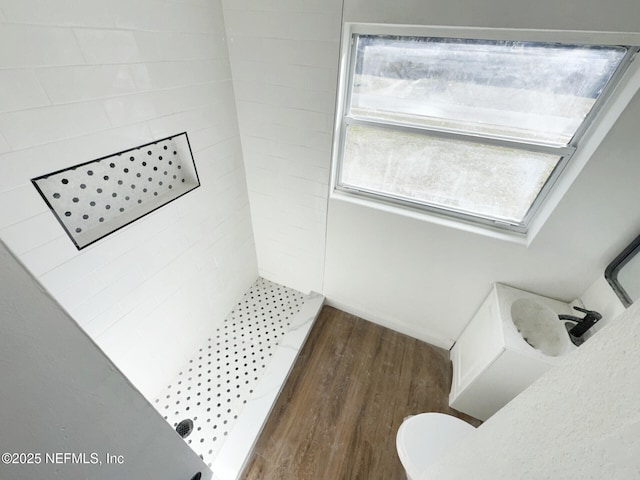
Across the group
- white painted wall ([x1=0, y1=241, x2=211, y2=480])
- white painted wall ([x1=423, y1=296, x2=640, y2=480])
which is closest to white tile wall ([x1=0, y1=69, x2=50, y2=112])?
white painted wall ([x1=0, y1=241, x2=211, y2=480])

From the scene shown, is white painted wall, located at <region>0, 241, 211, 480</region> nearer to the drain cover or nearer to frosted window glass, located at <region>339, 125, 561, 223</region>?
the drain cover

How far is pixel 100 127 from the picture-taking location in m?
0.94

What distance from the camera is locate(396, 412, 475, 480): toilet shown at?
1.13 metres

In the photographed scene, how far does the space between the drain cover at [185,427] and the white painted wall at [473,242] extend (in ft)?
3.86

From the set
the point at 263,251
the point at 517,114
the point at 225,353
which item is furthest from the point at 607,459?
the point at 263,251

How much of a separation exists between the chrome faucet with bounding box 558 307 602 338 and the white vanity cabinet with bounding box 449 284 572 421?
87 millimetres

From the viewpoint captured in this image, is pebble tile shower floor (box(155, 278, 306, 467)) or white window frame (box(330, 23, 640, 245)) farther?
pebble tile shower floor (box(155, 278, 306, 467))

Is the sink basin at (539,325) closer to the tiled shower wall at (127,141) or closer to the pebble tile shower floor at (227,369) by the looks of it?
the pebble tile shower floor at (227,369)

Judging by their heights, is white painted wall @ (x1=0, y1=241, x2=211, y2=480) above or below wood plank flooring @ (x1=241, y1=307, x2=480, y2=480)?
above

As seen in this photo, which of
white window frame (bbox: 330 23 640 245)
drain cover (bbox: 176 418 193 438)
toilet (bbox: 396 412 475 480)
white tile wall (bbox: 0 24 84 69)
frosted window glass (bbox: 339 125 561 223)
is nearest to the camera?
white tile wall (bbox: 0 24 84 69)

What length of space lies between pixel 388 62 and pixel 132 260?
147cm

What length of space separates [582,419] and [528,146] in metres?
1.18

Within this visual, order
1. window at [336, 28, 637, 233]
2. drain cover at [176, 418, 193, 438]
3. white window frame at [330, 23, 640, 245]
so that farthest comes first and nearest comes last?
drain cover at [176, 418, 193, 438]
window at [336, 28, 637, 233]
white window frame at [330, 23, 640, 245]

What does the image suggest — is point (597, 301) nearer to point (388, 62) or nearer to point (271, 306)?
point (388, 62)
